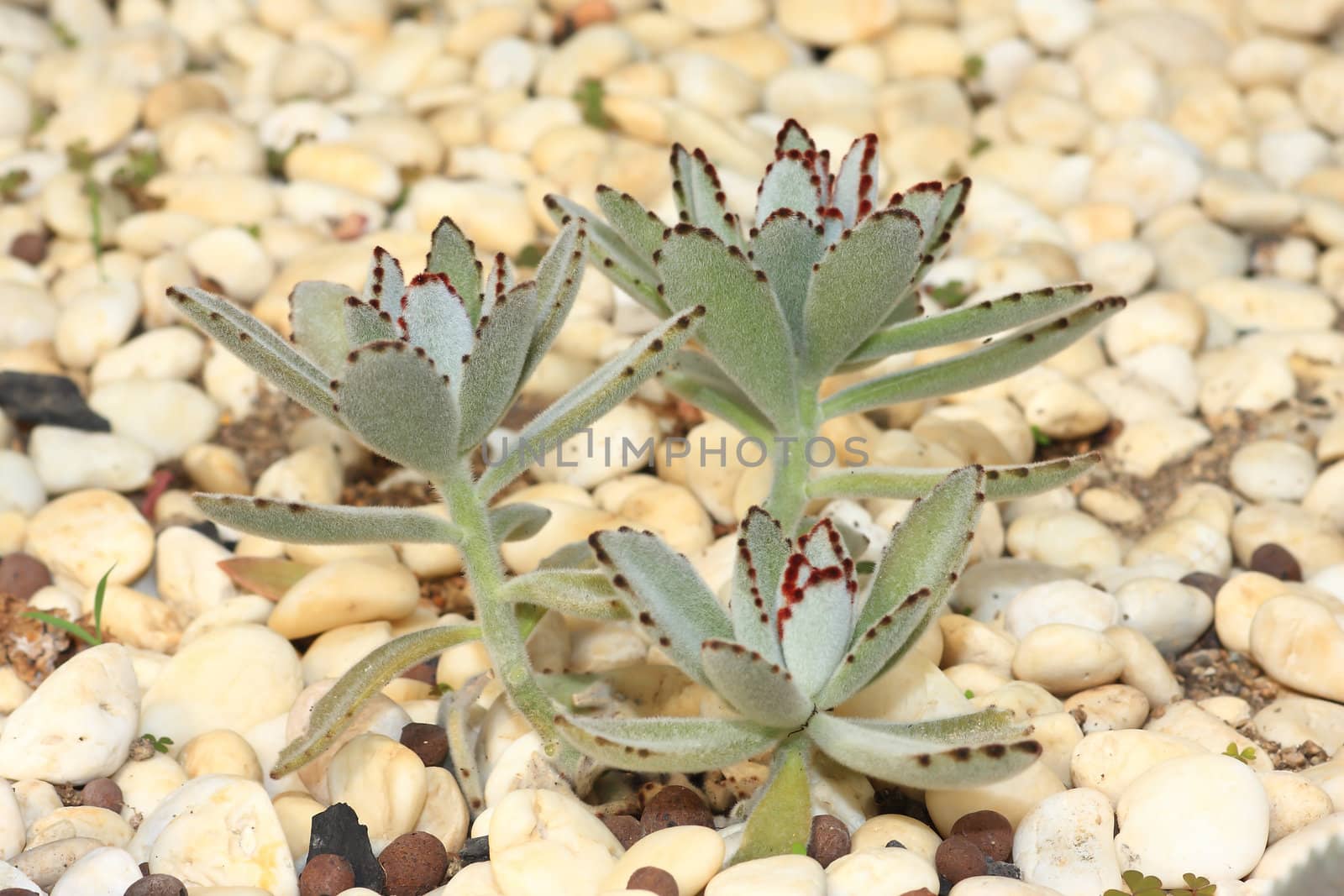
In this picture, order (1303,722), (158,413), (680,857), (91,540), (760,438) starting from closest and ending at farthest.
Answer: (680,857) → (1303,722) → (760,438) → (91,540) → (158,413)

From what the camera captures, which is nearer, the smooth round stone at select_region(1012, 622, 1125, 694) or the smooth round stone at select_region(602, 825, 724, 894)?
the smooth round stone at select_region(602, 825, 724, 894)

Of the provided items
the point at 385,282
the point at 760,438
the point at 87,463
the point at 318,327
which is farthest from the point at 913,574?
the point at 87,463

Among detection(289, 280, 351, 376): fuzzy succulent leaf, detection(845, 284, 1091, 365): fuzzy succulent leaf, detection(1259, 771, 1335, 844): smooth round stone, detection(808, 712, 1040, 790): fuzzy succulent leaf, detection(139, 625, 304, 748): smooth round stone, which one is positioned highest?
detection(845, 284, 1091, 365): fuzzy succulent leaf

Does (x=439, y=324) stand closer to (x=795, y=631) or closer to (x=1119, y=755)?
(x=795, y=631)

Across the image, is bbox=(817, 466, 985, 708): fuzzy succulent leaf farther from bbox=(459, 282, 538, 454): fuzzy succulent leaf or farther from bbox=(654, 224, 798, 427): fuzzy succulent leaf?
bbox=(459, 282, 538, 454): fuzzy succulent leaf

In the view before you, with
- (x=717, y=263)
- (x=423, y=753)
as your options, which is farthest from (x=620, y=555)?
(x=423, y=753)

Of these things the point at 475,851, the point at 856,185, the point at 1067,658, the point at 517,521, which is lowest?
the point at 475,851

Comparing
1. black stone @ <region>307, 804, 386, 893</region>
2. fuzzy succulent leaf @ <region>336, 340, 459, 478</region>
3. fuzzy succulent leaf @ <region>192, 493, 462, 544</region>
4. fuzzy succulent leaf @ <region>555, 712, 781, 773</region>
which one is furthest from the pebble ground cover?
fuzzy succulent leaf @ <region>336, 340, 459, 478</region>
